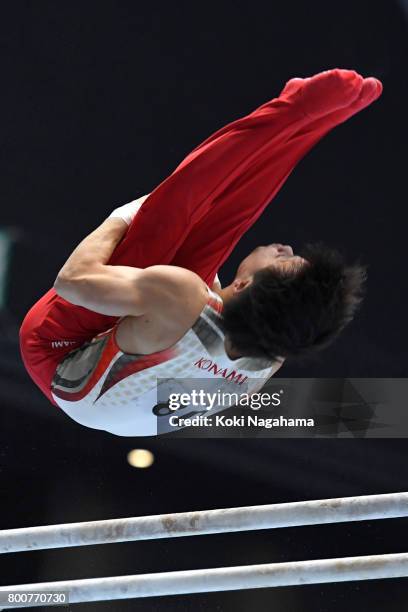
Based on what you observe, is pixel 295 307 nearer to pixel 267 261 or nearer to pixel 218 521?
pixel 267 261

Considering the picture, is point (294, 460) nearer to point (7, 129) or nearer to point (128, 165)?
point (128, 165)

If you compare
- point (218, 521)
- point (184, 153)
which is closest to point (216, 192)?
point (218, 521)

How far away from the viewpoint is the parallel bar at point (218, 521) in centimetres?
244

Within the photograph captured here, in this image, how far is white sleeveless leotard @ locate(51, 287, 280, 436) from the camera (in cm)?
206

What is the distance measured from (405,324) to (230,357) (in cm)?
269

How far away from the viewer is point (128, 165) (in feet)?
15.3

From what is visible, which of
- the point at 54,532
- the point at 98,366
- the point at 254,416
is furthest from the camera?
the point at 254,416

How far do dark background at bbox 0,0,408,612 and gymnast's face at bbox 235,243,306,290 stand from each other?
2469mm

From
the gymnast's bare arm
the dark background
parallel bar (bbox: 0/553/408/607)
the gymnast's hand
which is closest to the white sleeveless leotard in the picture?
the gymnast's bare arm

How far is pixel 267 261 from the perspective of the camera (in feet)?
6.84

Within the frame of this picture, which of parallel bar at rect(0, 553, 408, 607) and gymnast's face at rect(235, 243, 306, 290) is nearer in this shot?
gymnast's face at rect(235, 243, 306, 290)

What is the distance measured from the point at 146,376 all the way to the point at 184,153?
8.84 ft

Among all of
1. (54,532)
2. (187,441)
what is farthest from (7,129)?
(54,532)

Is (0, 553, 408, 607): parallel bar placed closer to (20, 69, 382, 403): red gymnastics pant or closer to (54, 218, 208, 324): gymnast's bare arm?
(20, 69, 382, 403): red gymnastics pant
